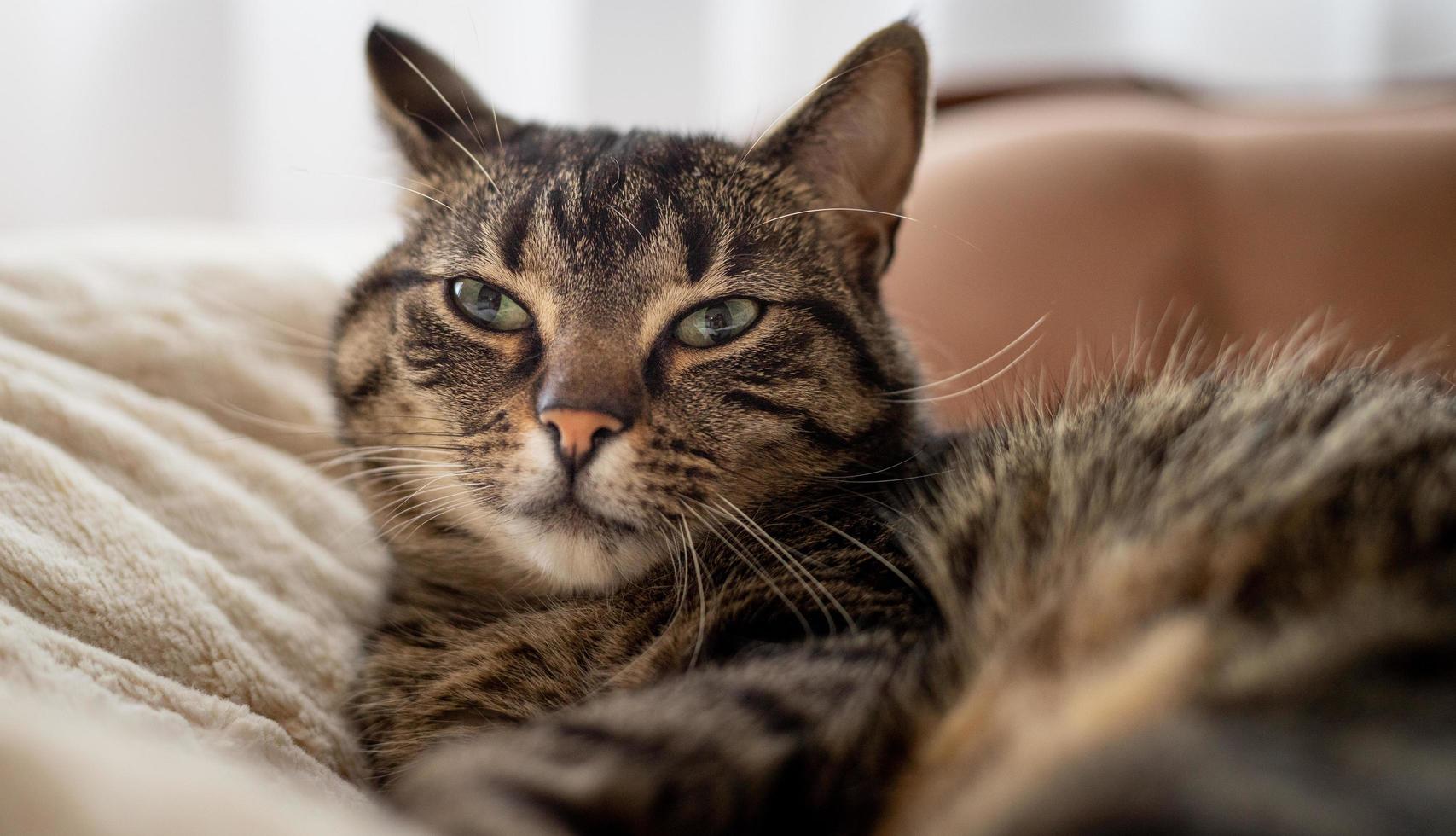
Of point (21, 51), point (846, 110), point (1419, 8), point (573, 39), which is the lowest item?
point (21, 51)

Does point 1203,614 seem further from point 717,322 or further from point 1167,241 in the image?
point 1167,241

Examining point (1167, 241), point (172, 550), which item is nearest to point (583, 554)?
point (172, 550)

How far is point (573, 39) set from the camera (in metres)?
2.58

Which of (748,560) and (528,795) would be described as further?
(748,560)

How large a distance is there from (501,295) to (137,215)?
1666 millimetres

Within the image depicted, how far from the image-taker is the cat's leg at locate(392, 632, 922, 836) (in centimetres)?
60

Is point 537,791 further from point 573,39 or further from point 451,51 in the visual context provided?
point 573,39

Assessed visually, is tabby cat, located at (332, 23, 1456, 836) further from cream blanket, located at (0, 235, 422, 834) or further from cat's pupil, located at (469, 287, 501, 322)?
cream blanket, located at (0, 235, 422, 834)

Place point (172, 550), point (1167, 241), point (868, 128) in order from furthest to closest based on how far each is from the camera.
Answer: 1. point (1167, 241)
2. point (868, 128)
3. point (172, 550)

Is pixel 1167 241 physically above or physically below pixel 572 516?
above

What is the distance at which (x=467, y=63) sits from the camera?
2441 mm

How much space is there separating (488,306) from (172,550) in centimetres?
41

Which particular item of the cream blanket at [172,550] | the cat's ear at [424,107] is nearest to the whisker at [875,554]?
the cream blanket at [172,550]

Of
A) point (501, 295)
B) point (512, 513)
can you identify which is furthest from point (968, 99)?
point (512, 513)
